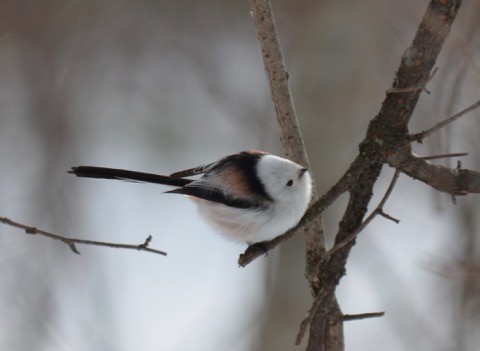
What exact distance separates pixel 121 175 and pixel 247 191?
1.72 feet

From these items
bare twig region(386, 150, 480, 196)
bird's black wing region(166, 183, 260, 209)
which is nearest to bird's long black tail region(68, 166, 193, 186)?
bird's black wing region(166, 183, 260, 209)

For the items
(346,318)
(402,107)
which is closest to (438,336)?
(346,318)

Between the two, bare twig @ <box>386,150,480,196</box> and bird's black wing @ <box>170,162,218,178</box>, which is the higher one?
bare twig @ <box>386,150,480,196</box>

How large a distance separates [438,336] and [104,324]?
97.6 inches

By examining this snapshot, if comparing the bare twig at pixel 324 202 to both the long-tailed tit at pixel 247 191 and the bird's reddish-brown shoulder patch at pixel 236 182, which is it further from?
the bird's reddish-brown shoulder patch at pixel 236 182

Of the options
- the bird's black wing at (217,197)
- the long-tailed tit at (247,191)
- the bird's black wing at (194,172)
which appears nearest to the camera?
the long-tailed tit at (247,191)

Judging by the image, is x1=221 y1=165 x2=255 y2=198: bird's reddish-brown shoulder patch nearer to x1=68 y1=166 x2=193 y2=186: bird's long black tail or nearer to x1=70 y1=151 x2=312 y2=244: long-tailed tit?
x1=70 y1=151 x2=312 y2=244: long-tailed tit

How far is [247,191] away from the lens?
8.94 ft

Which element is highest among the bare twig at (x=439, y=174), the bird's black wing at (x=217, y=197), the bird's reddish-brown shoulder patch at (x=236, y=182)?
the bare twig at (x=439, y=174)

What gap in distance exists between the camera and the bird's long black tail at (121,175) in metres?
2.46

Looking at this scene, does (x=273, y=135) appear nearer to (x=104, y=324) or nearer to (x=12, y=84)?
(x=104, y=324)

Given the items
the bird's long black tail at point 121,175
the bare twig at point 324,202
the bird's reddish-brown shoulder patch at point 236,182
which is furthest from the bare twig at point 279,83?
the bird's long black tail at point 121,175

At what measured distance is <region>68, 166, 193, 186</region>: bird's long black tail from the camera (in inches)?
96.9

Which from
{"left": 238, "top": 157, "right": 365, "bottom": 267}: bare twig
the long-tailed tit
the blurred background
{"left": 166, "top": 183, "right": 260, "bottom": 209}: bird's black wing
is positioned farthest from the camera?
the blurred background
